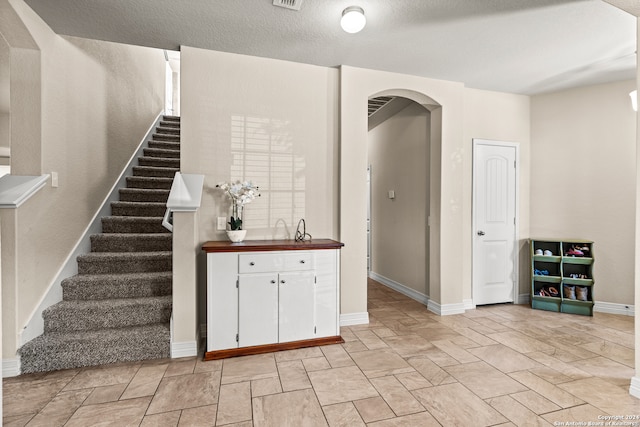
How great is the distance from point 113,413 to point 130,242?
1.85 metres

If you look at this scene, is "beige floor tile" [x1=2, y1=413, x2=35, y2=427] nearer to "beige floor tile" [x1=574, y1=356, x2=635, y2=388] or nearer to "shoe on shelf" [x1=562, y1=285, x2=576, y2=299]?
"beige floor tile" [x1=574, y1=356, x2=635, y2=388]

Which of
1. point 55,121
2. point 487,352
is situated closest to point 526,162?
point 487,352

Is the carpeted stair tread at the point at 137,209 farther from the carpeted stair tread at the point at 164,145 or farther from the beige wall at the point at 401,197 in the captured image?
the beige wall at the point at 401,197

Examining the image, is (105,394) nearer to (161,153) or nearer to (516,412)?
A: (516,412)

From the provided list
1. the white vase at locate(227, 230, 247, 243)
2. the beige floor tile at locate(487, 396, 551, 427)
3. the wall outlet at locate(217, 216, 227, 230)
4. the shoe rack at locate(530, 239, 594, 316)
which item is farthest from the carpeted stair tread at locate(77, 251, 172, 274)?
the shoe rack at locate(530, 239, 594, 316)

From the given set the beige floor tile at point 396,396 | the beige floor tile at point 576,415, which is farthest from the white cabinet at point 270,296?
the beige floor tile at point 576,415

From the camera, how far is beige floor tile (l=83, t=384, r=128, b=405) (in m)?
2.08

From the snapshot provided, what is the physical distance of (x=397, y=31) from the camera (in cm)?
276

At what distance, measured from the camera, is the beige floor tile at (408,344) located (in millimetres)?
2811

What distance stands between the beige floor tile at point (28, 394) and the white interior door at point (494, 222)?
166 inches

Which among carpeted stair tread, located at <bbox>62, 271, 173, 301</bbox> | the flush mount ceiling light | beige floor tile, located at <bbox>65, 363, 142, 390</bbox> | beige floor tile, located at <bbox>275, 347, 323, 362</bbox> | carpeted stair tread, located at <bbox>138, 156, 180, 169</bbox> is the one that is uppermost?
the flush mount ceiling light

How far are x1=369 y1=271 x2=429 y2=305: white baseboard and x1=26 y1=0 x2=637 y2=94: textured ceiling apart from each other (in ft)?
9.06

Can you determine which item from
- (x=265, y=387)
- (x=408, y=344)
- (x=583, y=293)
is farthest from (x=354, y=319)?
(x=583, y=293)

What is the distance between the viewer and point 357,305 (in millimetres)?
3516
